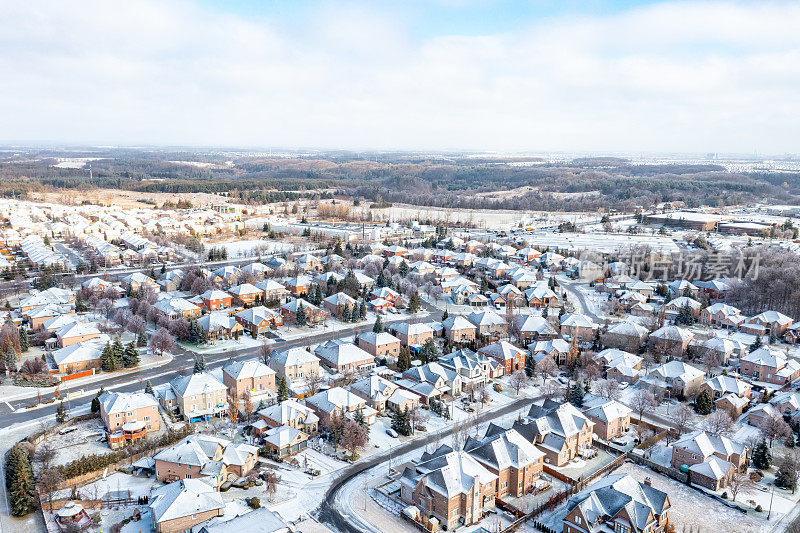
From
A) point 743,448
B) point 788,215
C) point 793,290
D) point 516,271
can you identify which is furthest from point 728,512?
point 788,215

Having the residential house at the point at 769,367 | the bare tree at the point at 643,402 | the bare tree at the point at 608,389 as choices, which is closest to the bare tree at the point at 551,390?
the bare tree at the point at 608,389

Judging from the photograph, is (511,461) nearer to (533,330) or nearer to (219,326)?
(533,330)

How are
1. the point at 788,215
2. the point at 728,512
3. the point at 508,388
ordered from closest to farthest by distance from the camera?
the point at 728,512 < the point at 508,388 < the point at 788,215

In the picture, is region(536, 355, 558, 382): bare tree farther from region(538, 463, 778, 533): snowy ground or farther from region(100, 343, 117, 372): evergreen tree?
region(100, 343, 117, 372): evergreen tree

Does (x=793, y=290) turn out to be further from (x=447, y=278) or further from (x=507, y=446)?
(x=507, y=446)

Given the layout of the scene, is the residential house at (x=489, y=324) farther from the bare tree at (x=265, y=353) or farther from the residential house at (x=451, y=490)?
the residential house at (x=451, y=490)
